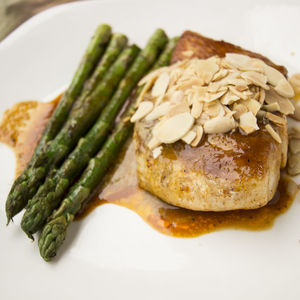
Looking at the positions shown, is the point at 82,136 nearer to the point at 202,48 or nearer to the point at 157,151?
the point at 157,151

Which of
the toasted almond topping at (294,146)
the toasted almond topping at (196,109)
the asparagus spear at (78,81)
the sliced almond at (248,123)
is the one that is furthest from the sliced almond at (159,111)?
the toasted almond topping at (294,146)

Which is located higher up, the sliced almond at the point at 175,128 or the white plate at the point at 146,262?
the sliced almond at the point at 175,128

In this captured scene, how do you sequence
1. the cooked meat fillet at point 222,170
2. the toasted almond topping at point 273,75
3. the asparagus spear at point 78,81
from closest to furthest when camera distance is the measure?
the cooked meat fillet at point 222,170, the toasted almond topping at point 273,75, the asparagus spear at point 78,81

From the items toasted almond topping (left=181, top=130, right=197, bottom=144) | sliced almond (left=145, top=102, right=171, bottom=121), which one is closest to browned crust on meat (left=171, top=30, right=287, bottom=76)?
sliced almond (left=145, top=102, right=171, bottom=121)

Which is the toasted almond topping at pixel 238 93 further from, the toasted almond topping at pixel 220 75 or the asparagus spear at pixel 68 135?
the asparagus spear at pixel 68 135

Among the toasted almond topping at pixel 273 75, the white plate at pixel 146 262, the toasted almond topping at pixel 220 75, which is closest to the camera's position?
the white plate at pixel 146 262

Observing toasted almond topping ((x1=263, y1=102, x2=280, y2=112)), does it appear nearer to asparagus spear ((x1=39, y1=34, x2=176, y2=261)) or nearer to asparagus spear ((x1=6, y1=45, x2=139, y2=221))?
asparagus spear ((x1=39, y1=34, x2=176, y2=261))

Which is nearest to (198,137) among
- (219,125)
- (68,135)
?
(219,125)
